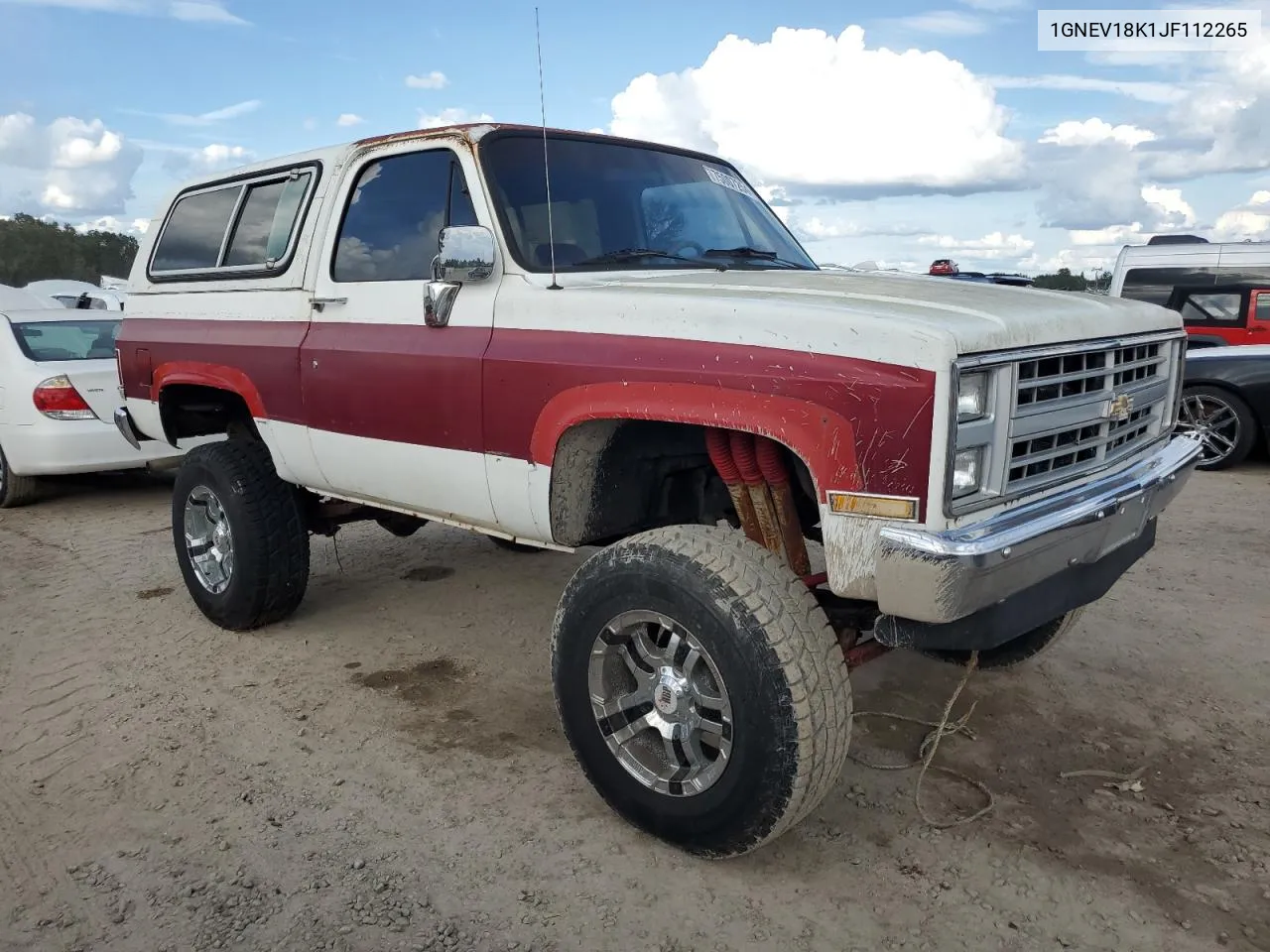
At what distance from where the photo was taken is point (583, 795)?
321 cm

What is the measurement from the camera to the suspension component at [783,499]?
2848 millimetres

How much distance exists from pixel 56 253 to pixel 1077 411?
5491 cm

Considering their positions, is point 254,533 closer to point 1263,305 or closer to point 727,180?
point 727,180

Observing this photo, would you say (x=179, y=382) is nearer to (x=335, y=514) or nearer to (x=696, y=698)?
(x=335, y=514)

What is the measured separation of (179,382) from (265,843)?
8.47ft

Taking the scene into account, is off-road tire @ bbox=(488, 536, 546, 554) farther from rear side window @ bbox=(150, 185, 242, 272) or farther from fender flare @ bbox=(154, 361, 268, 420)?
rear side window @ bbox=(150, 185, 242, 272)

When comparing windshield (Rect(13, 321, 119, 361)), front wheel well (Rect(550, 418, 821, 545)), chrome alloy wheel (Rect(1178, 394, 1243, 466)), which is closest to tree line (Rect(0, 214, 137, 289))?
windshield (Rect(13, 321, 119, 361))

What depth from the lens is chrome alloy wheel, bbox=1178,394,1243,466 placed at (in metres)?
8.47

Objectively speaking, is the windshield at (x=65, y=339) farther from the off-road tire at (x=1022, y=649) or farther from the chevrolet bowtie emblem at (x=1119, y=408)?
the chevrolet bowtie emblem at (x=1119, y=408)

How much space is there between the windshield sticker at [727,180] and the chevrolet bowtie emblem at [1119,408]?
6.44 ft

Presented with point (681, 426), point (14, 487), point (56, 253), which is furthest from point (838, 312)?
point (56, 253)

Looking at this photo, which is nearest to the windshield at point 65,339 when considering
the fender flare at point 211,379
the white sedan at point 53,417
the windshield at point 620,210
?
the white sedan at point 53,417

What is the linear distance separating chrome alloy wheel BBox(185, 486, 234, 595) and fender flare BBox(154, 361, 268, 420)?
52 cm

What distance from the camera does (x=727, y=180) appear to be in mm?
4301
